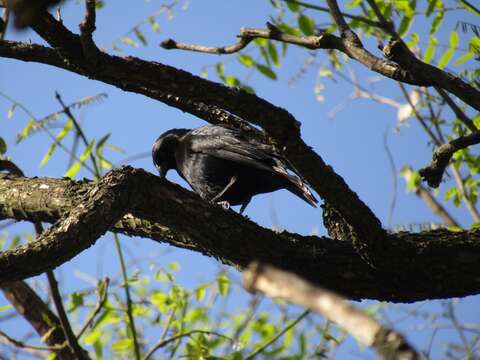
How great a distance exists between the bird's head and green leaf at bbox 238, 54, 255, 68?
1.14 m

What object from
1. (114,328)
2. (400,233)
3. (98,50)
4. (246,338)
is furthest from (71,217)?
(114,328)

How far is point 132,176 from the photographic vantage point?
3.02 meters

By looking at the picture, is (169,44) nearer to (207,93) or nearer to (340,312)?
(207,93)

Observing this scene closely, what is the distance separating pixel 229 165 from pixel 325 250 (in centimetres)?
206

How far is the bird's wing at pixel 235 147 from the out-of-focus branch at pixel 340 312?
3.69m

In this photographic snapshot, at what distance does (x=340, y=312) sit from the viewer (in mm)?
867

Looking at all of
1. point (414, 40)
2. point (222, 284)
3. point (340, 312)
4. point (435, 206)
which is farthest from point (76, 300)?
point (435, 206)

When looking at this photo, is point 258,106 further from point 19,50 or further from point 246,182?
point 246,182

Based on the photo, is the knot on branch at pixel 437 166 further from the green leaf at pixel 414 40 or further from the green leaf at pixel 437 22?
the green leaf at pixel 414 40

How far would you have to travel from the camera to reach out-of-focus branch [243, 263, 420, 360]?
0.86 meters

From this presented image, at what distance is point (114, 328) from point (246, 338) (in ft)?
7.23

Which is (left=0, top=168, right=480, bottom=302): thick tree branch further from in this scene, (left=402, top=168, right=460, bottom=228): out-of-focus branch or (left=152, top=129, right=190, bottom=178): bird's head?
(left=402, top=168, right=460, bottom=228): out-of-focus branch

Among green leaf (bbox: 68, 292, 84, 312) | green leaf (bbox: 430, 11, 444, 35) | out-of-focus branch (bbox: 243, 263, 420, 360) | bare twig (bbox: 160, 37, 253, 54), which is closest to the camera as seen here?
out-of-focus branch (bbox: 243, 263, 420, 360)

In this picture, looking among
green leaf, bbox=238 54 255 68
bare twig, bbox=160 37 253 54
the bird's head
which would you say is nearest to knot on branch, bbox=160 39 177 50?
bare twig, bbox=160 37 253 54
